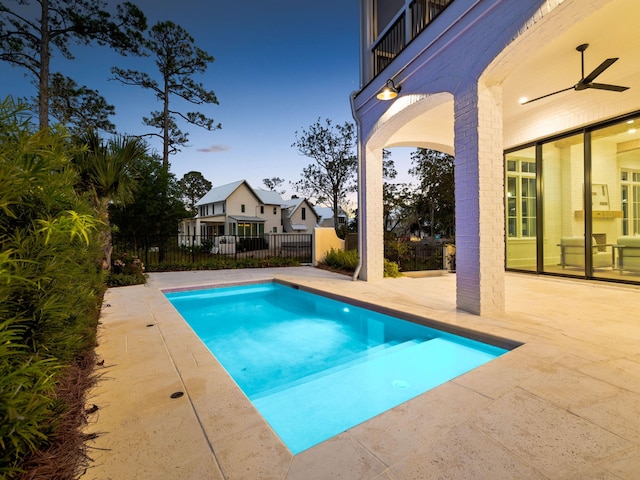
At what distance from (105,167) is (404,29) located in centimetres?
626

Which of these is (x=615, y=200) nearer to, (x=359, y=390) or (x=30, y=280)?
(x=359, y=390)

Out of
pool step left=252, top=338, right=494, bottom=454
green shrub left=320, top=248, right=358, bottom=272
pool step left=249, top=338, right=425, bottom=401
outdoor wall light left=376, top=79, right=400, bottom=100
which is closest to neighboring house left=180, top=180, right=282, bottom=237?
green shrub left=320, top=248, right=358, bottom=272

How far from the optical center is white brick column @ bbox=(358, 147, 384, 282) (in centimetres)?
672

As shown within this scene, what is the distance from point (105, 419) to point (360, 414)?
63.4 inches

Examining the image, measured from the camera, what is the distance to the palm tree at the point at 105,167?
17.9ft

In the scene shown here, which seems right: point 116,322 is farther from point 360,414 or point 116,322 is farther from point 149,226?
point 149,226

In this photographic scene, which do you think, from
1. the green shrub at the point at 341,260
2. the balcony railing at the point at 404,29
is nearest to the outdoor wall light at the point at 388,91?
the balcony railing at the point at 404,29

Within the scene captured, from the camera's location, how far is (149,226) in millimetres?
11320

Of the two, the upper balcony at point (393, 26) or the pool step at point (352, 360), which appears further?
the upper balcony at point (393, 26)

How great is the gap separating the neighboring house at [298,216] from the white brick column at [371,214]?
23.2m

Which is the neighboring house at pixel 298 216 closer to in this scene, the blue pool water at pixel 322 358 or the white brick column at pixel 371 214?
the white brick column at pixel 371 214

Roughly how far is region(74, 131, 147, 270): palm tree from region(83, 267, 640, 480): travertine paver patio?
3645 mm

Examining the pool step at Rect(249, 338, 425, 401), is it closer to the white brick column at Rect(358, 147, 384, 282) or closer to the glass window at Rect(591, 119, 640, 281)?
the white brick column at Rect(358, 147, 384, 282)

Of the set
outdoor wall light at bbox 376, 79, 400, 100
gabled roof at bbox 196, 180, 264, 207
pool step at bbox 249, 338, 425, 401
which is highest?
gabled roof at bbox 196, 180, 264, 207
